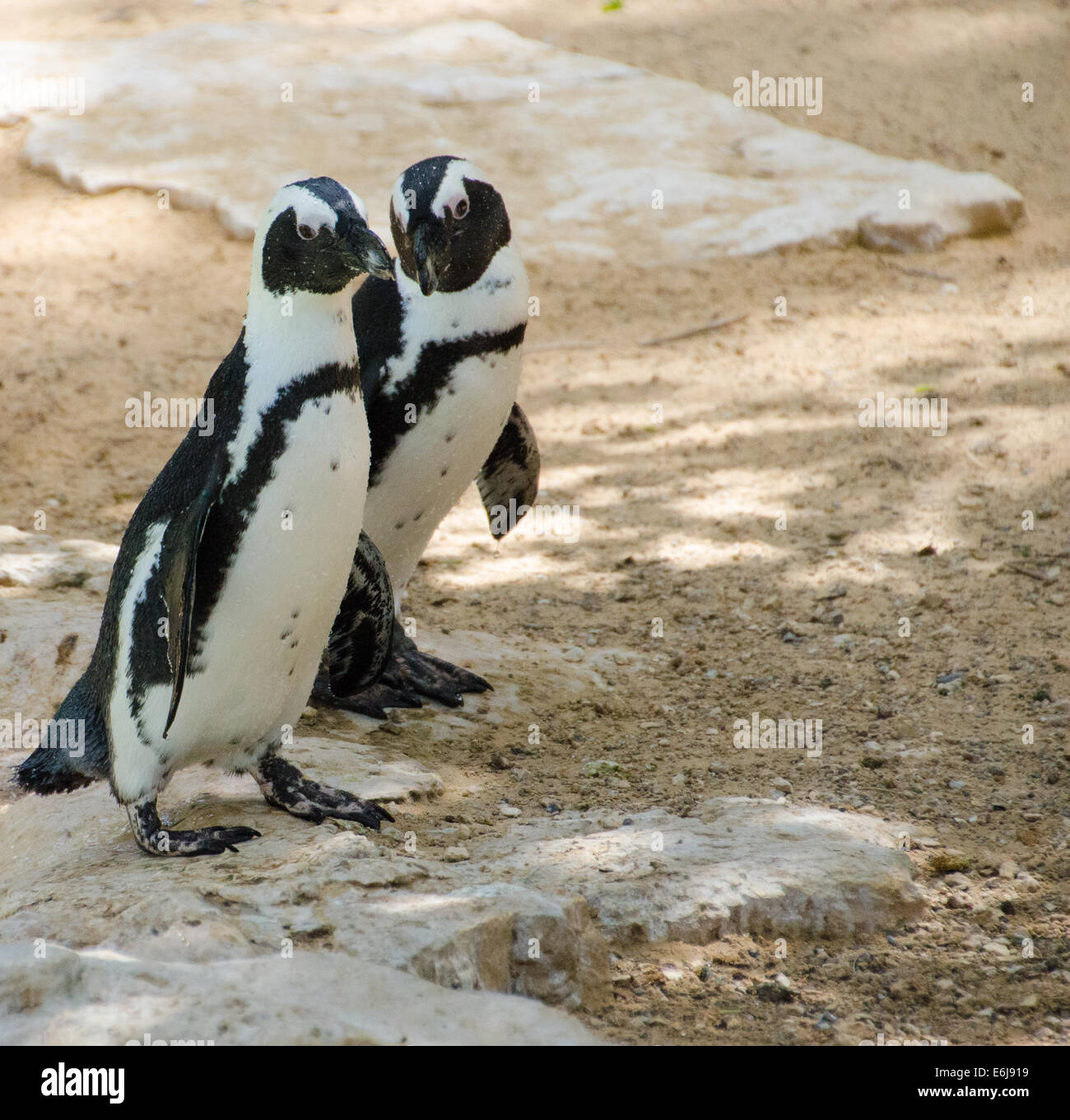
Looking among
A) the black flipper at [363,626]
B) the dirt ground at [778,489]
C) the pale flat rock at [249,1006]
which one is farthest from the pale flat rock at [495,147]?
the pale flat rock at [249,1006]

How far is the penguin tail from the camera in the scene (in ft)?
10.3

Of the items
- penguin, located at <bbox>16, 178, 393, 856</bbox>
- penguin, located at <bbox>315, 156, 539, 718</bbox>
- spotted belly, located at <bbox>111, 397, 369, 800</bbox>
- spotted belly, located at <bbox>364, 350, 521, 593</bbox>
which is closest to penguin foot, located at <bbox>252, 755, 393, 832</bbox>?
penguin, located at <bbox>16, 178, 393, 856</bbox>

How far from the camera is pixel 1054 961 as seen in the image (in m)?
2.67

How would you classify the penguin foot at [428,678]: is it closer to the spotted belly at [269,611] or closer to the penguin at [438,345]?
the penguin at [438,345]

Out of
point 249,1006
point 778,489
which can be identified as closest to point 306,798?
point 249,1006

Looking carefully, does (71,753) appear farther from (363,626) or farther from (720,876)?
(720,876)

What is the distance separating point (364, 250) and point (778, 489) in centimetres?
349

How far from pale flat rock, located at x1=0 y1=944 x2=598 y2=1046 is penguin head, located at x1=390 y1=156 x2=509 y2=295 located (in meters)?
1.96

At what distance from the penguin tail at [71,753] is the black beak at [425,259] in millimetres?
1332

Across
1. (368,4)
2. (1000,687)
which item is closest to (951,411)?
(1000,687)

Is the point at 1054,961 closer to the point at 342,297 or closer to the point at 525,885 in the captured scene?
the point at 525,885

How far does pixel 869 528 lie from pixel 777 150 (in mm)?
3820

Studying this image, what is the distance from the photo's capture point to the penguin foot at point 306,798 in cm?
303

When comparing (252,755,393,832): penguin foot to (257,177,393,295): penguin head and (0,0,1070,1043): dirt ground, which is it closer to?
(0,0,1070,1043): dirt ground
